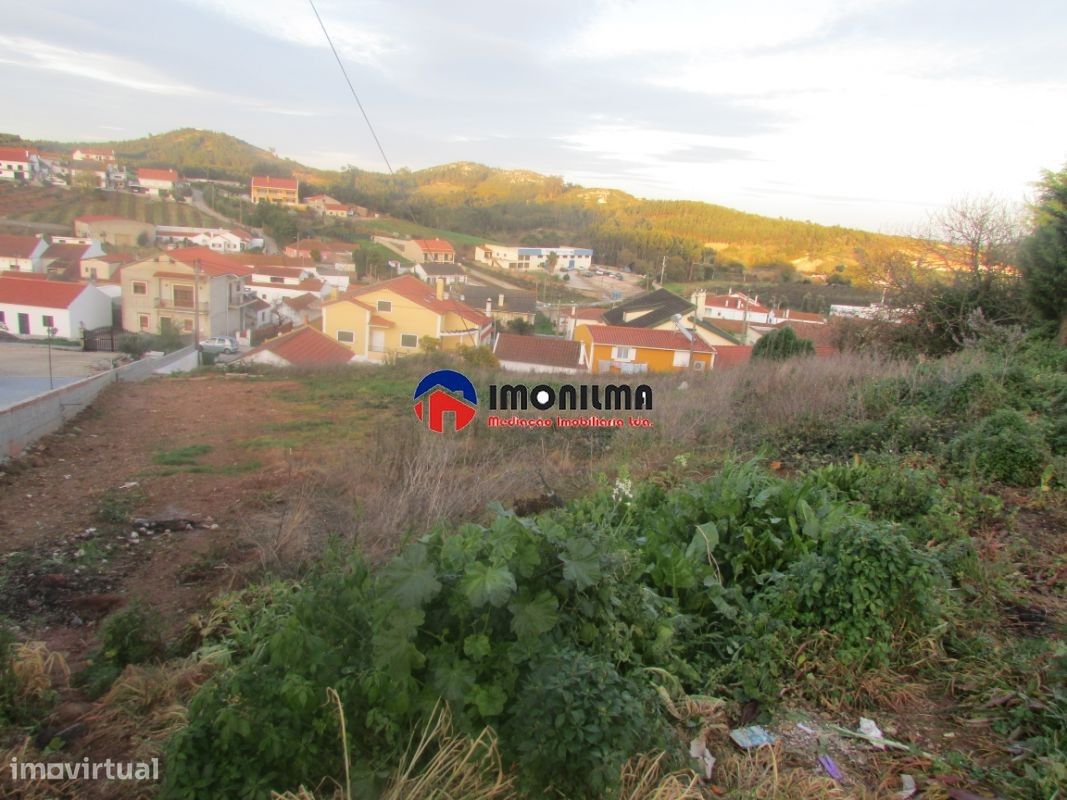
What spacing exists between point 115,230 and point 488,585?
106ft

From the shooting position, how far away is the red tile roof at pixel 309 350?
15.6m

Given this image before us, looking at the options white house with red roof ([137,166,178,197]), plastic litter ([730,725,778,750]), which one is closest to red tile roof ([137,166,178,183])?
white house with red roof ([137,166,178,197])

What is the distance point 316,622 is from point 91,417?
29.7ft

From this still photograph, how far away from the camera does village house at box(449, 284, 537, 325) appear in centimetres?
1625

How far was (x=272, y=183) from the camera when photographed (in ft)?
115

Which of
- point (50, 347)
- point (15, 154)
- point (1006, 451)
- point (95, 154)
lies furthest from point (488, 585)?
point (95, 154)

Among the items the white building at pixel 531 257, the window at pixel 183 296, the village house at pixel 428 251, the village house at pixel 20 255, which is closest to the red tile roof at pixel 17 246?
the village house at pixel 20 255

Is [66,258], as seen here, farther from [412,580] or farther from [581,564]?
[581,564]

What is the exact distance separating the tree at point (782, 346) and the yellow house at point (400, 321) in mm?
6640

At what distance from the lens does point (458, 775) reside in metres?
1.35

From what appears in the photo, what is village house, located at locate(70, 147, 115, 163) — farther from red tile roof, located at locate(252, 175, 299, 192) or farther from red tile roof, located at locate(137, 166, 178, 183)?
red tile roof, located at locate(252, 175, 299, 192)

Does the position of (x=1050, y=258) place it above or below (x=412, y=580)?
above

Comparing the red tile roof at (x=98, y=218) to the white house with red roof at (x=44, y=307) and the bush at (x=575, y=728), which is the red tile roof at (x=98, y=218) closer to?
the white house with red roof at (x=44, y=307)

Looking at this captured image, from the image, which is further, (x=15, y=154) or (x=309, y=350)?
(x=15, y=154)
